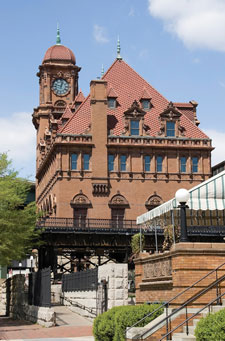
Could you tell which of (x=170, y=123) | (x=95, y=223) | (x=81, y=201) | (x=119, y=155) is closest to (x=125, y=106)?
(x=170, y=123)

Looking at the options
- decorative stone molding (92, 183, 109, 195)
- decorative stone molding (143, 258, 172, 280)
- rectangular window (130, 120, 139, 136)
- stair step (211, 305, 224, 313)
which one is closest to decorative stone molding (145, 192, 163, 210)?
decorative stone molding (92, 183, 109, 195)

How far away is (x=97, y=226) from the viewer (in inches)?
2313

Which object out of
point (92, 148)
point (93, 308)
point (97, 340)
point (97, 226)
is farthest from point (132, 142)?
point (97, 340)

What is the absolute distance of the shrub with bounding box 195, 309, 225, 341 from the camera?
1120 cm

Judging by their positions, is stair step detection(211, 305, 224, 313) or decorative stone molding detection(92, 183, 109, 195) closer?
stair step detection(211, 305, 224, 313)

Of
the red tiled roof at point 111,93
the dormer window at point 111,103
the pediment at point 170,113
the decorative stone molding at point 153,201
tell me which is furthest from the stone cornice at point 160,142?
the red tiled roof at point 111,93

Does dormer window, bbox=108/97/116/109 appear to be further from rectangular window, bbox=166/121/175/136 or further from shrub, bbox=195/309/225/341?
shrub, bbox=195/309/225/341

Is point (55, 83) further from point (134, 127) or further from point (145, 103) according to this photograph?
point (134, 127)

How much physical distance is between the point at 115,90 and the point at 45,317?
148 feet

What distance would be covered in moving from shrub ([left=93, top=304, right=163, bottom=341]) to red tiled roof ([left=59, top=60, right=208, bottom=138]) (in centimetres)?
4631

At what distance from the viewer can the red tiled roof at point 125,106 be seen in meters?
63.3

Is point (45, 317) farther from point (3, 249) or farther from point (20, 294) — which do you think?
point (20, 294)

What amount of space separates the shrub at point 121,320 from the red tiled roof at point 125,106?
46.3 meters

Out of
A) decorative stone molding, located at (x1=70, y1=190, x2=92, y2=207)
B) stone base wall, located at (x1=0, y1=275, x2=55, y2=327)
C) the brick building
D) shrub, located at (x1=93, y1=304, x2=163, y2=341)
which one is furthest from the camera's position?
the brick building
